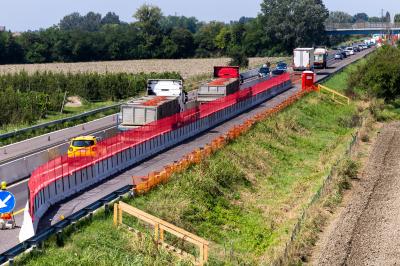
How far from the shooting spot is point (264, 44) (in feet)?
561

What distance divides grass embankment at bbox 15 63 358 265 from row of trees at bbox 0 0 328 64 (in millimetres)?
107159

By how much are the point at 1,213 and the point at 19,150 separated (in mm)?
19549

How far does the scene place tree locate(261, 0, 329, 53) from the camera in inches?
6348

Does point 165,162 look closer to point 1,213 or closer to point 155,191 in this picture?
point 155,191

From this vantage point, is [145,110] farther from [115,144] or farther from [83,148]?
[83,148]

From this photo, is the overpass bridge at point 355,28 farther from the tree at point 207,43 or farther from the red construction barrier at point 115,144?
the red construction barrier at point 115,144

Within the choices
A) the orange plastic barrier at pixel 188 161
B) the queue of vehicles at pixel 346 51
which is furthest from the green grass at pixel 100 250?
the queue of vehicles at pixel 346 51

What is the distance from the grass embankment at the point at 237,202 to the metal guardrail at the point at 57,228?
366 mm

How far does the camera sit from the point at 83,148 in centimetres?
3794

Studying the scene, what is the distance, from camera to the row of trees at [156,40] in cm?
16425

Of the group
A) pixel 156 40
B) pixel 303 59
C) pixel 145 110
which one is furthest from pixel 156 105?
pixel 156 40

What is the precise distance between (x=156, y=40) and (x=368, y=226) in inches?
5906

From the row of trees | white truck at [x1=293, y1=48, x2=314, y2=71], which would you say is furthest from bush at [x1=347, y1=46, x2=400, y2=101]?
the row of trees

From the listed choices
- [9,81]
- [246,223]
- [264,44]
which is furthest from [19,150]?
[264,44]
